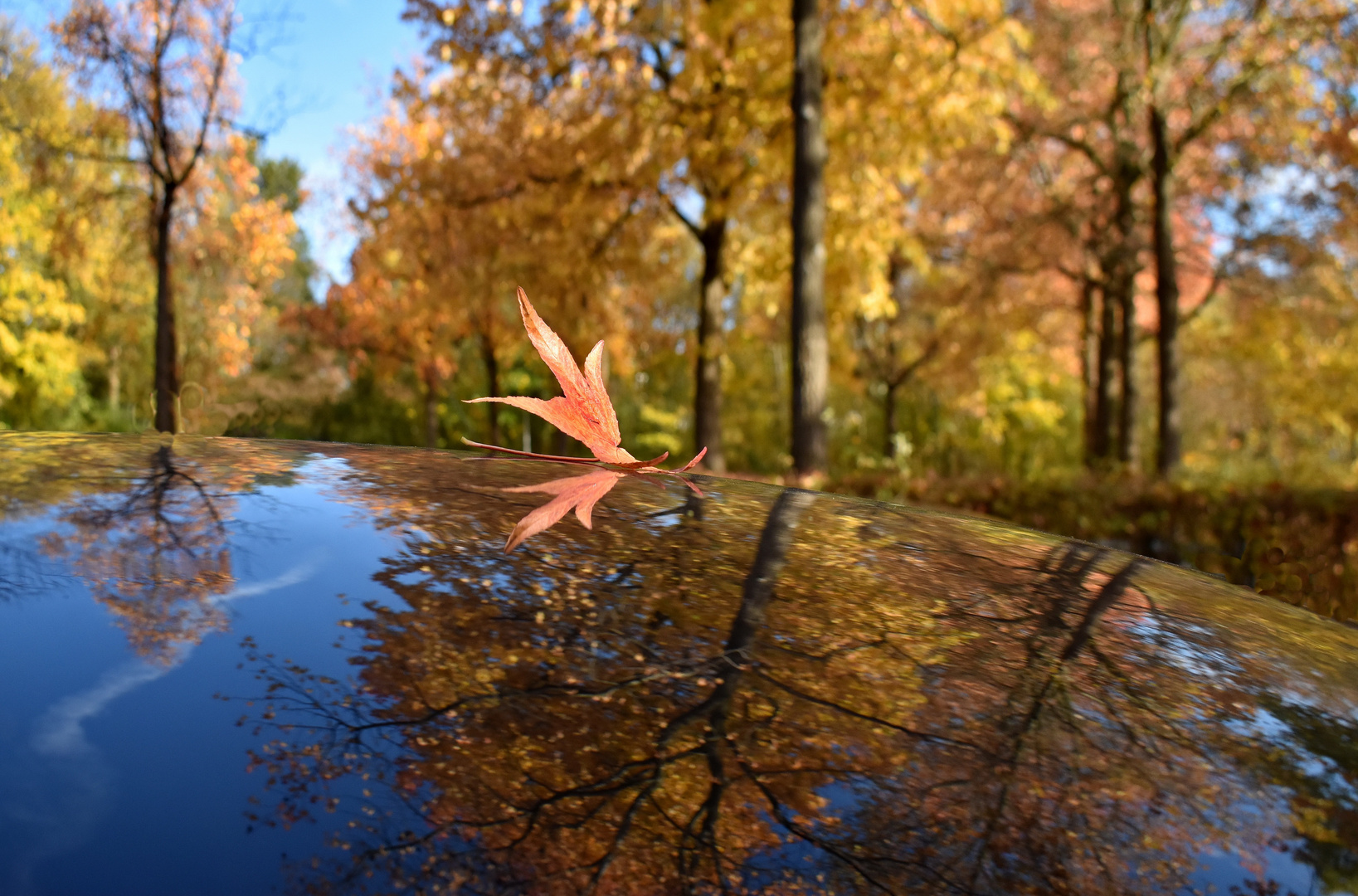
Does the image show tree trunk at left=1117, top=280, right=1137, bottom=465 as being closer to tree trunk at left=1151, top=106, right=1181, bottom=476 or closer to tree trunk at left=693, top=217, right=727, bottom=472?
tree trunk at left=1151, top=106, right=1181, bottom=476

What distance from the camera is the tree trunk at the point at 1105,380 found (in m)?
17.7

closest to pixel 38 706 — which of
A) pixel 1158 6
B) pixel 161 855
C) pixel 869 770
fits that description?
pixel 161 855

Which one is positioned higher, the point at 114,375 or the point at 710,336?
the point at 710,336

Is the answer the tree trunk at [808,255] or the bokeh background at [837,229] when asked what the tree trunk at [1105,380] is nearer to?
the bokeh background at [837,229]

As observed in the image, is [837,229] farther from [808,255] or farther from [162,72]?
[162,72]

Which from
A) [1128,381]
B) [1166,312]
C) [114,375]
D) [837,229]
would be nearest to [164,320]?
[837,229]

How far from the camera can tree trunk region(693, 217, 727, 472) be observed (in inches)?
526

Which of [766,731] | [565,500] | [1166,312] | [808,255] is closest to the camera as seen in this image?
[766,731]

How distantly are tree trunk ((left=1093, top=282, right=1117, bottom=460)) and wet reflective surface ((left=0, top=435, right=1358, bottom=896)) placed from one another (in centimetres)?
1838

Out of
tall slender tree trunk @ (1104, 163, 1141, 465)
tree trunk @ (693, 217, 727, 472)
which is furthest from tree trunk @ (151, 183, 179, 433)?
tall slender tree trunk @ (1104, 163, 1141, 465)

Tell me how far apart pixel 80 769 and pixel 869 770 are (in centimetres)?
52

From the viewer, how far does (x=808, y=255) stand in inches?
356

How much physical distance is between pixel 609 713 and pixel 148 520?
1.97 feet

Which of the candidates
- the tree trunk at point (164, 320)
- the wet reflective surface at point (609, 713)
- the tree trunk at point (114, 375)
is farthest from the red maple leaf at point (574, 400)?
the tree trunk at point (114, 375)
